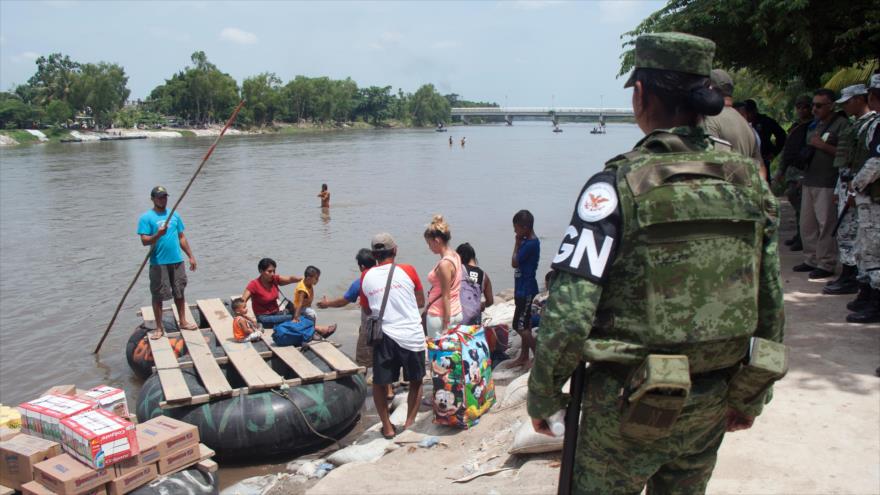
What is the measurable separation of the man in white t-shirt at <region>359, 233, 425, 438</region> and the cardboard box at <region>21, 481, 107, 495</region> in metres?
2.32

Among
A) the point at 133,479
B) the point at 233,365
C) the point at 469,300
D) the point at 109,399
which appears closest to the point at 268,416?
the point at 233,365

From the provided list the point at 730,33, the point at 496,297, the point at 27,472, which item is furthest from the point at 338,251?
the point at 27,472

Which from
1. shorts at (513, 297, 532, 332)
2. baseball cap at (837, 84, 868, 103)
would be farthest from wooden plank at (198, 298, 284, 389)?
baseball cap at (837, 84, 868, 103)

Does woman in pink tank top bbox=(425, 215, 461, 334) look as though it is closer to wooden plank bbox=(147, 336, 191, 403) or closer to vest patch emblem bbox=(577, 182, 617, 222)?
wooden plank bbox=(147, 336, 191, 403)

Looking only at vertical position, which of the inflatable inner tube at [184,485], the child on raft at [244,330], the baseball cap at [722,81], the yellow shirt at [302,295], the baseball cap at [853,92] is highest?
the baseball cap at [853,92]

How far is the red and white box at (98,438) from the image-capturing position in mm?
4730

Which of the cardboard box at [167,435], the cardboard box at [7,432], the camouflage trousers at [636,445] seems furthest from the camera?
the cardboard box at [7,432]

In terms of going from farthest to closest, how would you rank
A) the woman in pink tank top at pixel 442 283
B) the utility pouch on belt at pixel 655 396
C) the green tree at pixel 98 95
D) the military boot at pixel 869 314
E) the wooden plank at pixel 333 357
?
the green tree at pixel 98 95, the wooden plank at pixel 333 357, the woman in pink tank top at pixel 442 283, the military boot at pixel 869 314, the utility pouch on belt at pixel 655 396

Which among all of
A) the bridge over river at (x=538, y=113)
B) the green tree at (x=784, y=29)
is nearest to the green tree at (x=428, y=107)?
the bridge over river at (x=538, y=113)

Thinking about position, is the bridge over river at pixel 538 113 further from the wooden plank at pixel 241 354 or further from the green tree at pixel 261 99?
the wooden plank at pixel 241 354

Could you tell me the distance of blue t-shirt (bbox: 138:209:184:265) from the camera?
8.62m

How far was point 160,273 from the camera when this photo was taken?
877cm

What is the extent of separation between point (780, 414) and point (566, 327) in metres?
3.39

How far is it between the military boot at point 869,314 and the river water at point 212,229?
6.07 m
